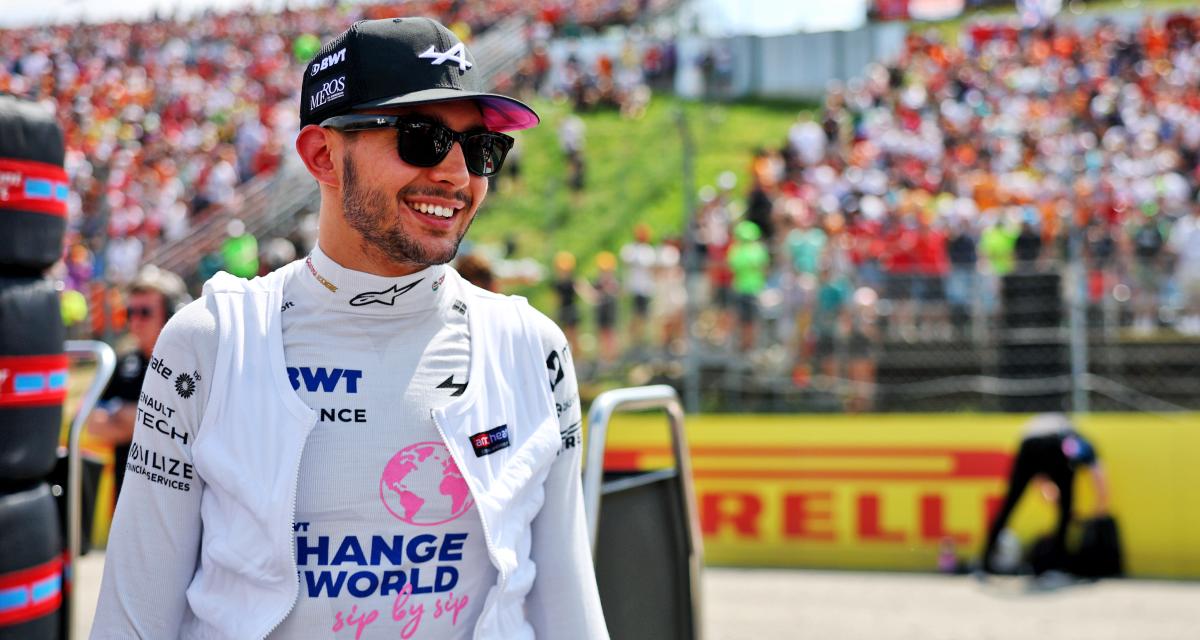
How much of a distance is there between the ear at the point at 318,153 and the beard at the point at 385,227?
0.18 ft

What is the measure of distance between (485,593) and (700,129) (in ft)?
77.3

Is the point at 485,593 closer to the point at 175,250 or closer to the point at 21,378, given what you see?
the point at 21,378

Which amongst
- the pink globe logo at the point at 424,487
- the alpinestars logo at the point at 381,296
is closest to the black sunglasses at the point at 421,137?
the alpinestars logo at the point at 381,296

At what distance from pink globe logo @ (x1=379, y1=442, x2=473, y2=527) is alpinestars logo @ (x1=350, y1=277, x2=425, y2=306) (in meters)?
0.23

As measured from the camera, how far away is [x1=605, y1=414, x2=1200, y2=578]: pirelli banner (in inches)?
390

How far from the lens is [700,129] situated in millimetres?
25078

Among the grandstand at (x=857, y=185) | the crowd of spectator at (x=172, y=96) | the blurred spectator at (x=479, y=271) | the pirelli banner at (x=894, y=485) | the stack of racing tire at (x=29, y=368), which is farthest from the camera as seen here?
the crowd of spectator at (x=172, y=96)

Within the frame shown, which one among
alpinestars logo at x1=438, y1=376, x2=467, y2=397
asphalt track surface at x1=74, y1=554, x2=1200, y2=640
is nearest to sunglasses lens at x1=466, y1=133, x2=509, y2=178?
alpinestars logo at x1=438, y1=376, x2=467, y2=397

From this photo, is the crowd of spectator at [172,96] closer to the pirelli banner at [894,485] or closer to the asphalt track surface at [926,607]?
the pirelli banner at [894,485]

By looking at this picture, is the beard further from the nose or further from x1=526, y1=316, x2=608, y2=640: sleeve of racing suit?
x1=526, y1=316, x2=608, y2=640: sleeve of racing suit

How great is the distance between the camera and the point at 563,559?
207 cm

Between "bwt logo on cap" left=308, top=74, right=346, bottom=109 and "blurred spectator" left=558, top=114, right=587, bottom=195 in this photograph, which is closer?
"bwt logo on cap" left=308, top=74, right=346, bottom=109

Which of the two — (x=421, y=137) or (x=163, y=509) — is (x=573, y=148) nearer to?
(x=421, y=137)

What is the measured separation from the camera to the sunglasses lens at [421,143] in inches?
76.5
